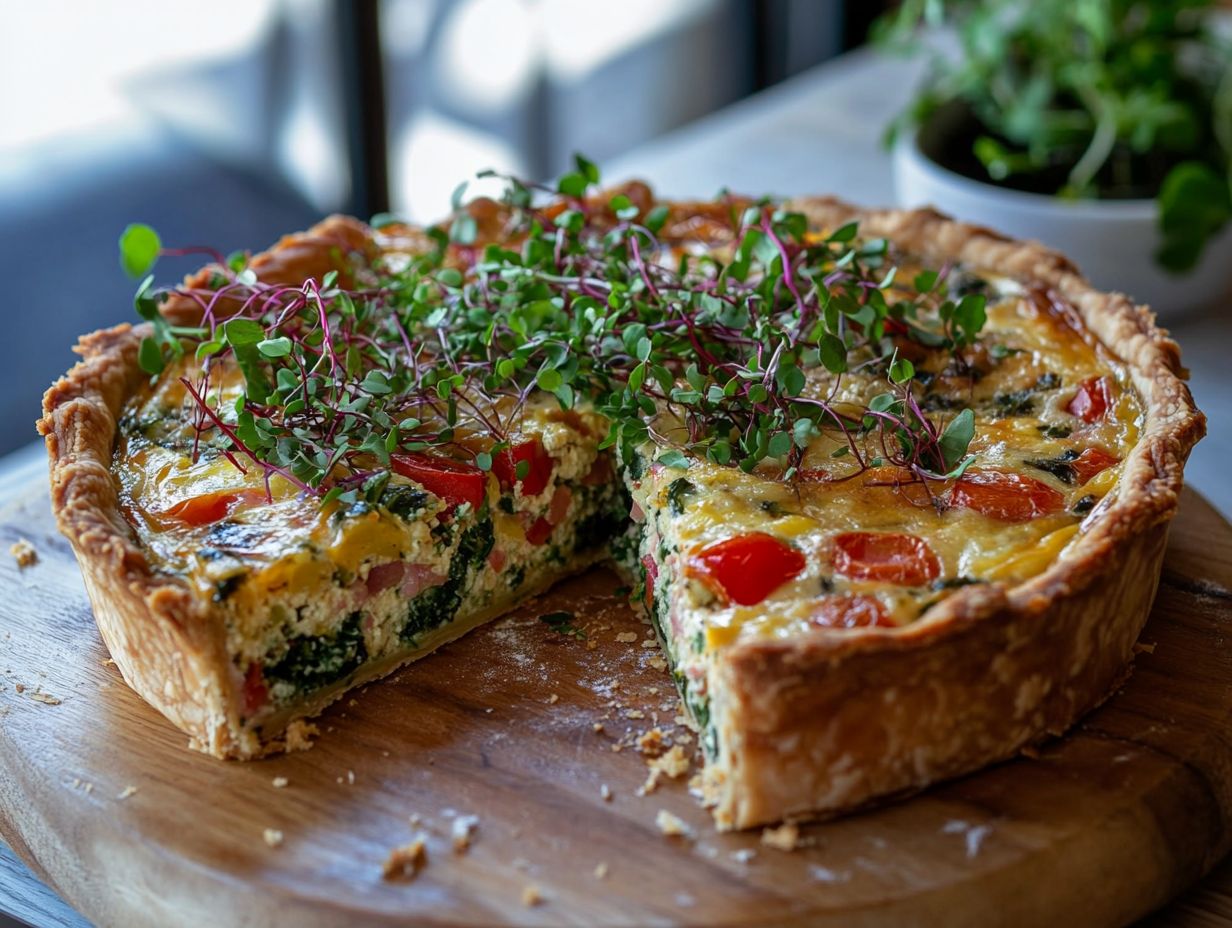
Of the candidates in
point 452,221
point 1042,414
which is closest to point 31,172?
point 452,221

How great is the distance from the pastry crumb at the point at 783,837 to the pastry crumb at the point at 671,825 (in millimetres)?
167

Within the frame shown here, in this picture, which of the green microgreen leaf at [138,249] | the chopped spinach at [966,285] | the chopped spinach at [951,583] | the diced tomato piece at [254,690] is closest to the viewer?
the chopped spinach at [951,583]

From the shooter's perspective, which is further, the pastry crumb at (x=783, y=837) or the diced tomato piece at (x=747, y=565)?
the diced tomato piece at (x=747, y=565)

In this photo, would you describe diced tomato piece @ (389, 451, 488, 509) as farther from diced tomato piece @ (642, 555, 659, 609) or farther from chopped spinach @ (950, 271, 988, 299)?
chopped spinach @ (950, 271, 988, 299)

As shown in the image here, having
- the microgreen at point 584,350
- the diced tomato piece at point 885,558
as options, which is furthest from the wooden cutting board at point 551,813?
the microgreen at point 584,350

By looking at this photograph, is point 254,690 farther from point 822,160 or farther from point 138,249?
point 822,160

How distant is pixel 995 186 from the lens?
5633 mm

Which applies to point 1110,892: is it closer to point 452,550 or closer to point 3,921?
point 452,550

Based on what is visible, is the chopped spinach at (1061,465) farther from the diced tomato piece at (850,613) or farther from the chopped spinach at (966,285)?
the chopped spinach at (966,285)

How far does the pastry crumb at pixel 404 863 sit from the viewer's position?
271 centimetres

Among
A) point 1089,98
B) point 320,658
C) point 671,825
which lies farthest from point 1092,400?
point 1089,98

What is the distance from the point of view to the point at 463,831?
2844mm

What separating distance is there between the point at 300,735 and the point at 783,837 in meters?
1.17

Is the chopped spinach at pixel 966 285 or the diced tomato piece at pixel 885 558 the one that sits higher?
the chopped spinach at pixel 966 285
